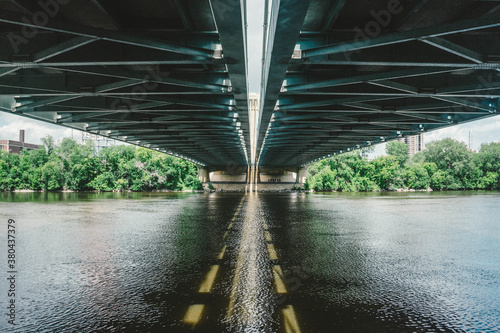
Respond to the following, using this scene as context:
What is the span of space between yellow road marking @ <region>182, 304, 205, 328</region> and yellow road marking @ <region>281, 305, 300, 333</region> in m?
1.08

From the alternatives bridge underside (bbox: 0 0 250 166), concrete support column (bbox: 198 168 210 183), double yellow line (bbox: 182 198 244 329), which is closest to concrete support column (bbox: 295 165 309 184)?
concrete support column (bbox: 198 168 210 183)

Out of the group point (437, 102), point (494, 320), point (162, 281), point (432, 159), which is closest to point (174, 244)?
point (162, 281)

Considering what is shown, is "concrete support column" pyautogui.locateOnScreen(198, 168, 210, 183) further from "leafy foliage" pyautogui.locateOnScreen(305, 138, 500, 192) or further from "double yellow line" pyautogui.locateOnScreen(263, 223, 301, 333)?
"double yellow line" pyautogui.locateOnScreen(263, 223, 301, 333)

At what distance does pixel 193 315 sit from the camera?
4730 millimetres

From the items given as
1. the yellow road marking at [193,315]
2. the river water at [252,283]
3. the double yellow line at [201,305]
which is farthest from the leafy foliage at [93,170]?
the yellow road marking at [193,315]

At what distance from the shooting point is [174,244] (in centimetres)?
1005

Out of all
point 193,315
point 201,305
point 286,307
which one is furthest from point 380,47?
point 193,315

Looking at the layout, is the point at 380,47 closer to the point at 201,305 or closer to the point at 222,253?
the point at 222,253

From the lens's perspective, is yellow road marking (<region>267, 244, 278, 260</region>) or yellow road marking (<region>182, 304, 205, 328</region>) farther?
yellow road marking (<region>267, 244, 278, 260</region>)

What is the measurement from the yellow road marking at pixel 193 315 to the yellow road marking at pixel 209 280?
0.72 meters

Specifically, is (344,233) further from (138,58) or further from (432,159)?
(432,159)

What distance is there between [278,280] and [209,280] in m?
1.19

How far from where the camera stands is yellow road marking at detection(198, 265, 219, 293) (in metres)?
5.87

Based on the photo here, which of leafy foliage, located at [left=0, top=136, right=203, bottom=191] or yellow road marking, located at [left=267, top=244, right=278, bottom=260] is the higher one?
leafy foliage, located at [left=0, top=136, right=203, bottom=191]
